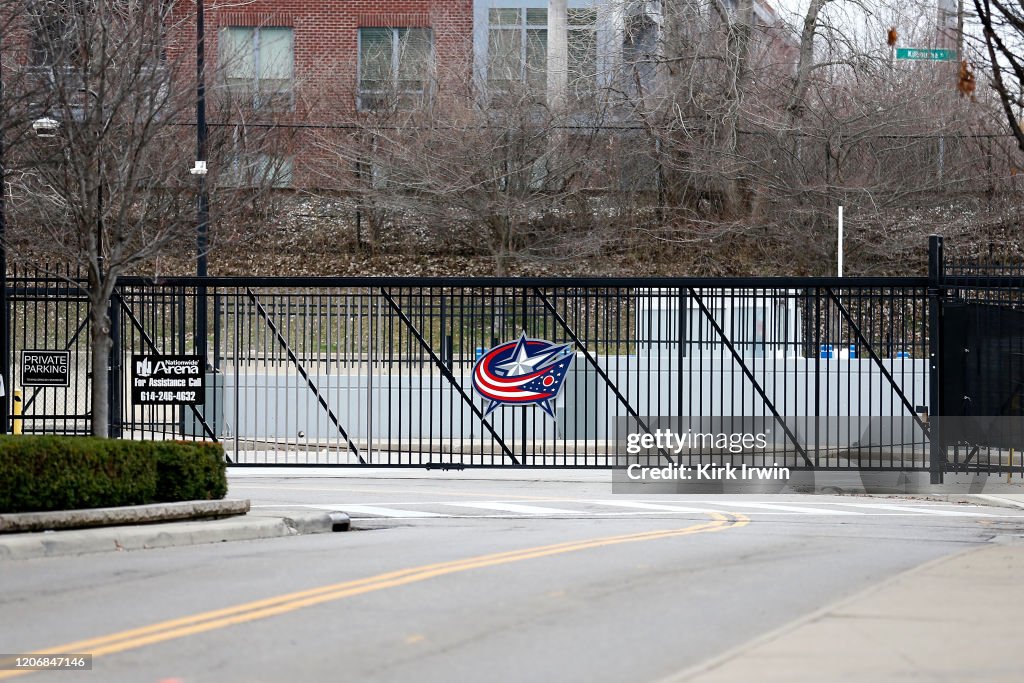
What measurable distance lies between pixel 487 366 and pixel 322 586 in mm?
9693

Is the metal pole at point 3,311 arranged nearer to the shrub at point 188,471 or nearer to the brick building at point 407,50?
the shrub at point 188,471

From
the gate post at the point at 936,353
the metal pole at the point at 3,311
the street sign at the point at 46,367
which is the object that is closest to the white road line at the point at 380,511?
the metal pole at the point at 3,311

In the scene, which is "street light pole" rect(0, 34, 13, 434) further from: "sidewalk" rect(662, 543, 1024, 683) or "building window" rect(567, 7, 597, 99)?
"building window" rect(567, 7, 597, 99)

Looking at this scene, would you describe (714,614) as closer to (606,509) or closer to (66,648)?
(66,648)

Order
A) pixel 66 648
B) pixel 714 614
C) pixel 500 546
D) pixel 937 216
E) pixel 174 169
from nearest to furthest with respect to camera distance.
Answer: pixel 66 648, pixel 714 614, pixel 500 546, pixel 174 169, pixel 937 216

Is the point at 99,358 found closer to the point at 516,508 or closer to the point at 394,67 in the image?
the point at 516,508

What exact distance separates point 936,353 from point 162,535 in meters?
11.0

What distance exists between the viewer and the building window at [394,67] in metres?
39.7

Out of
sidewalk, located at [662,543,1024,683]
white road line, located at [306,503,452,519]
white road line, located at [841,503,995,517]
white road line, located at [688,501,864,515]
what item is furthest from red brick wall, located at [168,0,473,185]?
sidewalk, located at [662,543,1024,683]

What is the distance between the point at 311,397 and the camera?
2509cm

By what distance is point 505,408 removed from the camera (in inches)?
1008

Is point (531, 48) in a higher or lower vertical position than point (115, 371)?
higher

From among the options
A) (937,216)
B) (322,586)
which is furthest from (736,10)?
(322,586)

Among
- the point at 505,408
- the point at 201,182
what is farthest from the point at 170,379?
the point at 505,408
